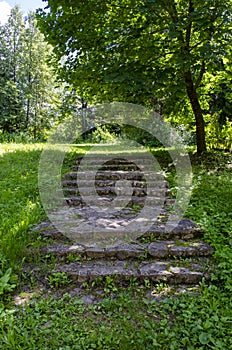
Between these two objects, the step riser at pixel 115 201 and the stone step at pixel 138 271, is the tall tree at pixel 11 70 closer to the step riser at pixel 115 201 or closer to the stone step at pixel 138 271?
the step riser at pixel 115 201

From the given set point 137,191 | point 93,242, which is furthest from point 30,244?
point 137,191

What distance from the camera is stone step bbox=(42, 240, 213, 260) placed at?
2938mm

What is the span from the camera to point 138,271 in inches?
106

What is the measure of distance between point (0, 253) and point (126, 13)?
525 centimetres

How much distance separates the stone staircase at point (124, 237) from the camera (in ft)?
8.80

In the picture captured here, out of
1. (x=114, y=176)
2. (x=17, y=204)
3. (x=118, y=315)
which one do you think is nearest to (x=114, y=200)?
(x=114, y=176)

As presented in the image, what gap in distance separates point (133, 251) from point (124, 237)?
1.03 feet

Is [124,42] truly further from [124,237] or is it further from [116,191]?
[124,237]

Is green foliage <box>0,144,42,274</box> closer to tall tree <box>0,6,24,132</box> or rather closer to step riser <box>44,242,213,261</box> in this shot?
step riser <box>44,242,213,261</box>

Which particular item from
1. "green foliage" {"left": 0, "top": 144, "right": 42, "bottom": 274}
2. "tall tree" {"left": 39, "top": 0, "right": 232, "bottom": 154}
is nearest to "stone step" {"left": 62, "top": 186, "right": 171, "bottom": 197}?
"green foliage" {"left": 0, "top": 144, "right": 42, "bottom": 274}

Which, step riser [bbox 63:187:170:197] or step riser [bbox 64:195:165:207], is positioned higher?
step riser [bbox 63:187:170:197]

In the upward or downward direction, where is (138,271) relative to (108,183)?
downward

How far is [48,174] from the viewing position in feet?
17.7

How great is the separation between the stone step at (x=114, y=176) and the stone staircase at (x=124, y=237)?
0.85ft
